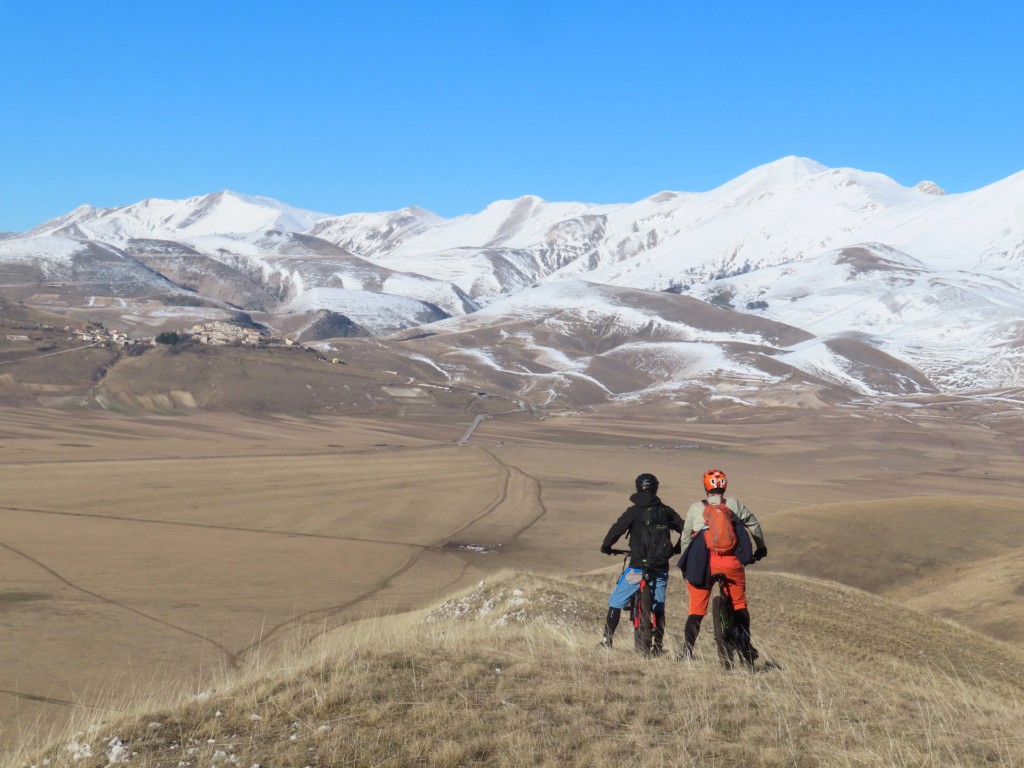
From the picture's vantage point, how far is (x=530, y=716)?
915 centimetres

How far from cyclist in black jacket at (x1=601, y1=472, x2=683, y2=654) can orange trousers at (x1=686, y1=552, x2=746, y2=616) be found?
767mm

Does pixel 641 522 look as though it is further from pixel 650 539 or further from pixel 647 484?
pixel 647 484

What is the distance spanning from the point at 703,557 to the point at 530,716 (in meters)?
3.41

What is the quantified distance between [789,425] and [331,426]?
254ft

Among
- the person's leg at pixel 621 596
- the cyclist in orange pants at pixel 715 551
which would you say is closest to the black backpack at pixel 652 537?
the person's leg at pixel 621 596

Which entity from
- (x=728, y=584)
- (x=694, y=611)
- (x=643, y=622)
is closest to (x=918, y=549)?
(x=643, y=622)

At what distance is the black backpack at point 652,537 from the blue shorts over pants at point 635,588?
0.19 metres

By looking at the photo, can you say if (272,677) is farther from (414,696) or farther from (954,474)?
(954,474)

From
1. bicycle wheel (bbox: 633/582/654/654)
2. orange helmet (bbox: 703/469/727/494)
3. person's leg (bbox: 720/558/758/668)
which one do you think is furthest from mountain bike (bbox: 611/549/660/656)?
orange helmet (bbox: 703/469/727/494)

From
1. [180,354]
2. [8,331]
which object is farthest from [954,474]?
[8,331]

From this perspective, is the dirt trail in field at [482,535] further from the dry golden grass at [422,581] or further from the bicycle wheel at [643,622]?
the bicycle wheel at [643,622]

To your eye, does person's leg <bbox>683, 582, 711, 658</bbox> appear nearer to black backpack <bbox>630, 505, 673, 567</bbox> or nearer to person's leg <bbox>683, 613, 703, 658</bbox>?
person's leg <bbox>683, 613, 703, 658</bbox>

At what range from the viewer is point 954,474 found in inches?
4195

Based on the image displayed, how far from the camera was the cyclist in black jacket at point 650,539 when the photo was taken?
1272 cm
